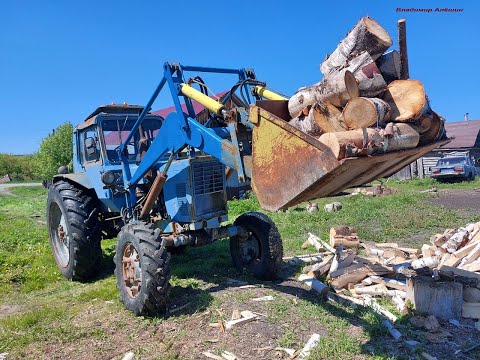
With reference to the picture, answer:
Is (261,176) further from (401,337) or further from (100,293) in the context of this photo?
(100,293)

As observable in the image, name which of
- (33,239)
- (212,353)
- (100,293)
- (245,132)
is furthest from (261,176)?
(33,239)

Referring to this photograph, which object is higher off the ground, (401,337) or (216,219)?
(216,219)

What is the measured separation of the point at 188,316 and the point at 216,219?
1.57 meters

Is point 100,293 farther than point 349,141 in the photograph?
Yes

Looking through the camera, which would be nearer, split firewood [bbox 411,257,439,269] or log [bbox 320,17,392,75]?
log [bbox 320,17,392,75]

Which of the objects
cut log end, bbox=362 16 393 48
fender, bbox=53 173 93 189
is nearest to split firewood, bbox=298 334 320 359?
cut log end, bbox=362 16 393 48

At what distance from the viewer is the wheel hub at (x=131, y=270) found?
544 cm

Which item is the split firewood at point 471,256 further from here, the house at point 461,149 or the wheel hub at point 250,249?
the house at point 461,149

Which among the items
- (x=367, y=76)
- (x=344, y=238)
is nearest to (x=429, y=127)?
(x=367, y=76)

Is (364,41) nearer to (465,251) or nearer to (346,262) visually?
(346,262)

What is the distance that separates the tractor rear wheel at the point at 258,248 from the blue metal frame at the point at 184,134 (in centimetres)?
176

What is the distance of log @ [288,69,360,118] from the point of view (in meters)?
3.84

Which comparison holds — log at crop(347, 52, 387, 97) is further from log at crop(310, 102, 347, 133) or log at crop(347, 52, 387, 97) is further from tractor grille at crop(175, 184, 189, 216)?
tractor grille at crop(175, 184, 189, 216)

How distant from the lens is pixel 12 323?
527 cm
